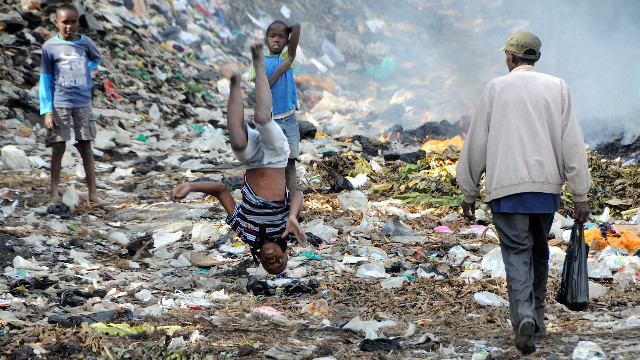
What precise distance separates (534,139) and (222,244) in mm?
3145

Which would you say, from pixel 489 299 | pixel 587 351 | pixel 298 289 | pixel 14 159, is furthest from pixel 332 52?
pixel 587 351

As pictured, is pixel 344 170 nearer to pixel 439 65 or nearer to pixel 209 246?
pixel 209 246

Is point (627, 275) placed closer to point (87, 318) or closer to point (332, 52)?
point (87, 318)

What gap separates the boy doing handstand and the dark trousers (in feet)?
3.76

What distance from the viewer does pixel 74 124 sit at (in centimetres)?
595

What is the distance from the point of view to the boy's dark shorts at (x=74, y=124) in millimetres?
5852

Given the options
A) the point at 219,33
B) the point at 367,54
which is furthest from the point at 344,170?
the point at 367,54

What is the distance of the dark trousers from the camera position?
3.09 metres

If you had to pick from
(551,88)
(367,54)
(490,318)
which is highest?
(367,54)

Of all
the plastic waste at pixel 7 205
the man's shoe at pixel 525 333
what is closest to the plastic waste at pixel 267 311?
the man's shoe at pixel 525 333

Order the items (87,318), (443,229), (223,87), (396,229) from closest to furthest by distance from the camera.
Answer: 1. (87,318)
2. (396,229)
3. (443,229)
4. (223,87)

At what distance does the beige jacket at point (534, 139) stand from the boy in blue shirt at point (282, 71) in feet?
7.88

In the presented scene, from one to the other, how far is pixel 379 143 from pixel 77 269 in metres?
5.84

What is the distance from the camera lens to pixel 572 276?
327cm
